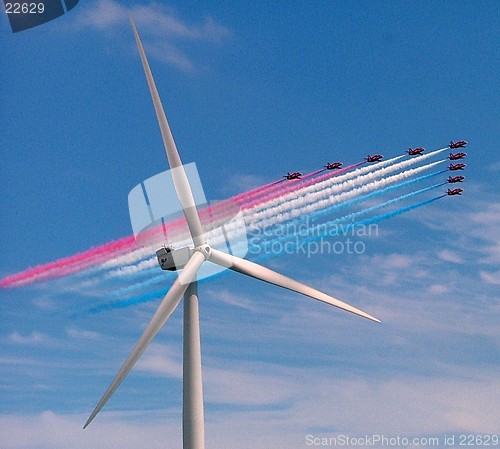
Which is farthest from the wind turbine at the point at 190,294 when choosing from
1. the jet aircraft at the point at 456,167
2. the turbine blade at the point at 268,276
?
the jet aircraft at the point at 456,167

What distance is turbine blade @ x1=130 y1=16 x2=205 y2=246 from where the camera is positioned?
10762 cm

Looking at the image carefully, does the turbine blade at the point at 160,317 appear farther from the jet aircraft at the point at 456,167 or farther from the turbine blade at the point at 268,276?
the jet aircraft at the point at 456,167

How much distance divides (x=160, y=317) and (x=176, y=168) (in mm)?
17065

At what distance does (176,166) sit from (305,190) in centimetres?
3570

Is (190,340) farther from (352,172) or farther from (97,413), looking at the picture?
(352,172)

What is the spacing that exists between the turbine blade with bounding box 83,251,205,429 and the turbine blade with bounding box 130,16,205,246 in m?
3.10

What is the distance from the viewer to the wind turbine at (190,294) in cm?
10325

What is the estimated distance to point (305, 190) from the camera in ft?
458

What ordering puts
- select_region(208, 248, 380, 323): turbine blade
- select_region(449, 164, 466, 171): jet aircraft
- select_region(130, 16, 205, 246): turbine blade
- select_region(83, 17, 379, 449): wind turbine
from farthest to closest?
1. select_region(449, 164, 466, 171): jet aircraft
2. select_region(208, 248, 380, 323): turbine blade
3. select_region(130, 16, 205, 246): turbine blade
4. select_region(83, 17, 379, 449): wind turbine

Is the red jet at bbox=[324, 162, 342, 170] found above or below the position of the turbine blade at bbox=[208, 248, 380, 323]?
above

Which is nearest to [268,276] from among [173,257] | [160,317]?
[173,257]

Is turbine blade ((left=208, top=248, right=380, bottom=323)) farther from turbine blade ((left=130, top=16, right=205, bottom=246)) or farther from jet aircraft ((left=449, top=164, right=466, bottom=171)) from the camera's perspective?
jet aircraft ((left=449, top=164, right=466, bottom=171))

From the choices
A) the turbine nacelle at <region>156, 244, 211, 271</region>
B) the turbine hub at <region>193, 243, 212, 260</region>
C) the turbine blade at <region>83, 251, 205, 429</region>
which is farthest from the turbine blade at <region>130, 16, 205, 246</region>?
the turbine blade at <region>83, 251, 205, 429</region>

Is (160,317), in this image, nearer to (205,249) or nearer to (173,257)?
(173,257)
